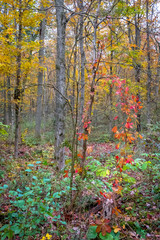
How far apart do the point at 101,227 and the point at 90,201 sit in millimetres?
995

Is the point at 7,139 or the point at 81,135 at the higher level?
the point at 81,135

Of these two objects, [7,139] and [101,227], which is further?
[7,139]

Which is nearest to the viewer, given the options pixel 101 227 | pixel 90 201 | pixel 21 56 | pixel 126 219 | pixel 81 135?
pixel 101 227

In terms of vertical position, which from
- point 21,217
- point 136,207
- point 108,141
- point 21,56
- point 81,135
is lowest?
point 108,141

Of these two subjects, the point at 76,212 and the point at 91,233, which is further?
the point at 76,212

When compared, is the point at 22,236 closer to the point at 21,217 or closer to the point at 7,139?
the point at 21,217

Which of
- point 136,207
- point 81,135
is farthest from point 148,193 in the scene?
point 81,135

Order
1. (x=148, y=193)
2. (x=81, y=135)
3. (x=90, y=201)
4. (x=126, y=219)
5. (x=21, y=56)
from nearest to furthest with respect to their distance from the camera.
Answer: (x=126, y=219)
(x=81, y=135)
(x=90, y=201)
(x=148, y=193)
(x=21, y=56)

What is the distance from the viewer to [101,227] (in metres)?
2.16

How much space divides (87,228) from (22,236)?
0.95 metres

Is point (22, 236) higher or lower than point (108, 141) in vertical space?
higher

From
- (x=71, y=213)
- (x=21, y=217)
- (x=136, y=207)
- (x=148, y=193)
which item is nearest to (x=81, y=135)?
(x=71, y=213)

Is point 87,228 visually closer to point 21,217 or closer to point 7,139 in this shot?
point 21,217

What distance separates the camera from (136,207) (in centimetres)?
317
